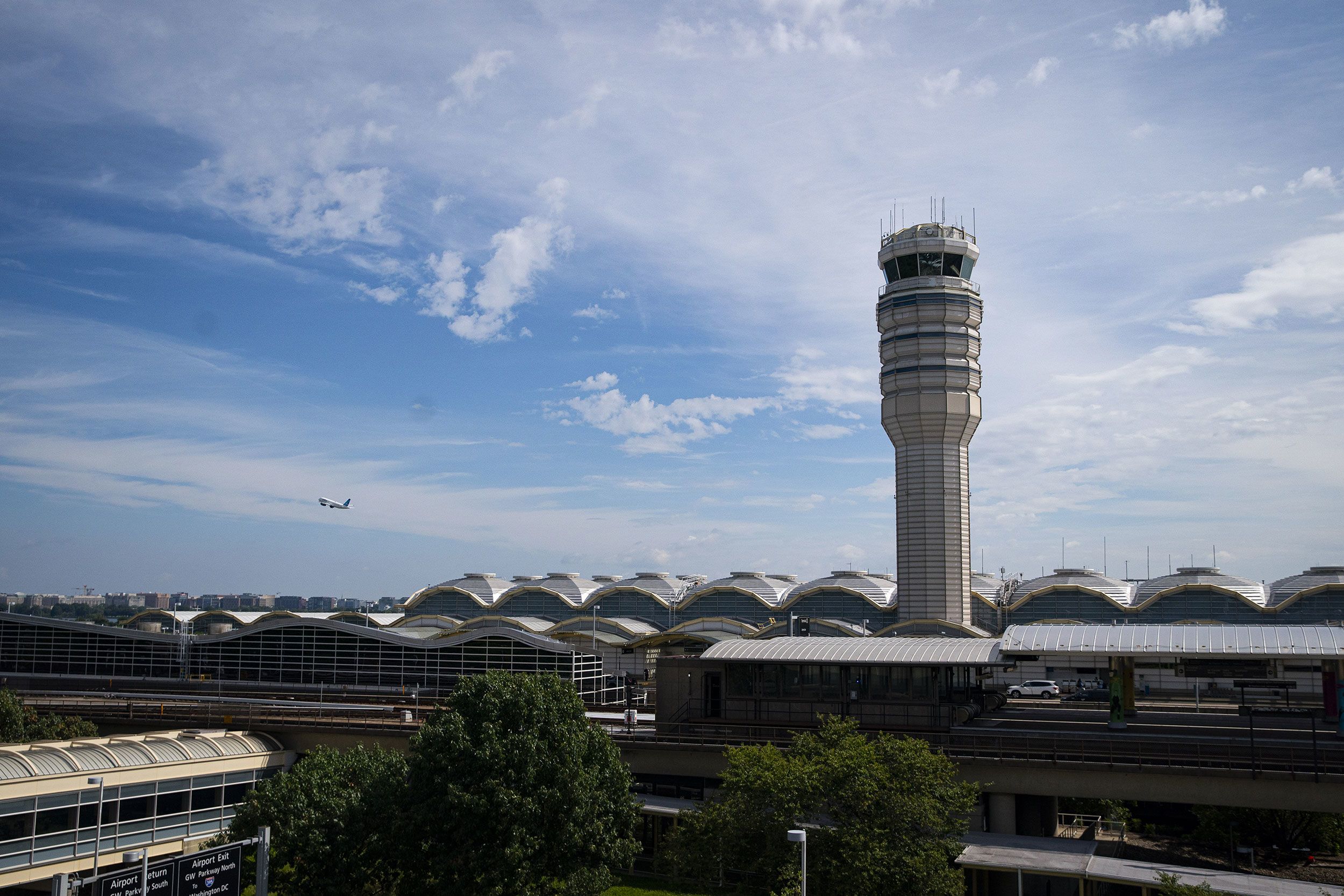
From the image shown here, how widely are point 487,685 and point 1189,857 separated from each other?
24.9 meters

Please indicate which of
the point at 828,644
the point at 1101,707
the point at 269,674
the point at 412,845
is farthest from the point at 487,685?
the point at 269,674

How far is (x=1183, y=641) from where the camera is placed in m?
36.9

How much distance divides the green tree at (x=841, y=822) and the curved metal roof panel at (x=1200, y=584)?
233ft

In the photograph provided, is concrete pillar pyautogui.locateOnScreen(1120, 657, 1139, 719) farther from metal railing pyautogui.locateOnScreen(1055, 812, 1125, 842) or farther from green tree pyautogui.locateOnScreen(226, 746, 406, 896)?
green tree pyautogui.locateOnScreen(226, 746, 406, 896)

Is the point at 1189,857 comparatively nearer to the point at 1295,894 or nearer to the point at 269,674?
the point at 1295,894

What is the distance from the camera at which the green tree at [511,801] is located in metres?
26.0

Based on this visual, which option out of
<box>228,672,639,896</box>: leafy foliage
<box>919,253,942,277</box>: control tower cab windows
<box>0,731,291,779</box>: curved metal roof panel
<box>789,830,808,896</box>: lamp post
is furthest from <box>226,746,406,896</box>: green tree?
<box>919,253,942,277</box>: control tower cab windows

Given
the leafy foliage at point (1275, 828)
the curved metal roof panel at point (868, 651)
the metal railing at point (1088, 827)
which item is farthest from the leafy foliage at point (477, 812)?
the leafy foliage at point (1275, 828)

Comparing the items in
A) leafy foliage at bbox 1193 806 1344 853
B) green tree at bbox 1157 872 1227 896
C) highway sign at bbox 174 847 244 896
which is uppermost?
highway sign at bbox 174 847 244 896

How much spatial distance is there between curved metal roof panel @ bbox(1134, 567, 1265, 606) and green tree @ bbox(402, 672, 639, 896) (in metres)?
76.2

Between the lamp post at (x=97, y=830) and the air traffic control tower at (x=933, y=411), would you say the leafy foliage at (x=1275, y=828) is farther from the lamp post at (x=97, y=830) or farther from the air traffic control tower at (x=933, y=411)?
the air traffic control tower at (x=933, y=411)

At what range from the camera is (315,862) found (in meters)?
27.7

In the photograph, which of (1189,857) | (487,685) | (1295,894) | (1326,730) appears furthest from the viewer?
(1326,730)

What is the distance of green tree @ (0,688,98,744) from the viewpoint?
41938mm
